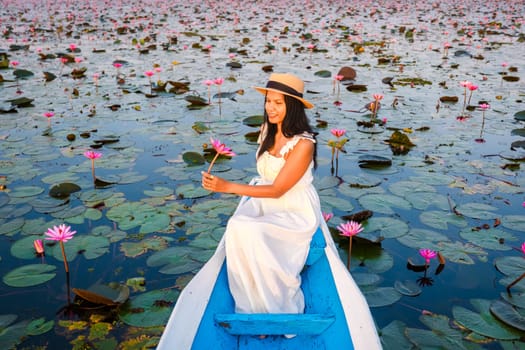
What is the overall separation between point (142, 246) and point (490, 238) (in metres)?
2.84

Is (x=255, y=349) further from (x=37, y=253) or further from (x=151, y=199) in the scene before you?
(x=151, y=199)

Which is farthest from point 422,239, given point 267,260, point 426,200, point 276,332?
point 276,332

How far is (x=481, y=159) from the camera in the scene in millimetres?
5004

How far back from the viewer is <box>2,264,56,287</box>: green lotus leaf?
2.90m

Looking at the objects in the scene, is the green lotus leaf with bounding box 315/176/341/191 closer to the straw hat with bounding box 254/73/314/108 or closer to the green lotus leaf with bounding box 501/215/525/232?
the green lotus leaf with bounding box 501/215/525/232

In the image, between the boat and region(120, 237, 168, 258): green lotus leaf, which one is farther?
region(120, 237, 168, 258): green lotus leaf

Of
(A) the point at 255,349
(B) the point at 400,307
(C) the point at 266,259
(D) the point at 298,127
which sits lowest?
(B) the point at 400,307

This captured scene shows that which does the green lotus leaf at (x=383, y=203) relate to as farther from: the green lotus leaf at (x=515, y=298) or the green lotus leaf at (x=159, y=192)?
the green lotus leaf at (x=159, y=192)

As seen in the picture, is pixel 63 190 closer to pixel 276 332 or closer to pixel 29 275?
pixel 29 275

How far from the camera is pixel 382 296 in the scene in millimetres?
2852

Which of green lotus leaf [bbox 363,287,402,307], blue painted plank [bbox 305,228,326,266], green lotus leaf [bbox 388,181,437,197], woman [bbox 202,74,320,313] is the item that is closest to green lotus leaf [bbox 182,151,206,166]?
woman [bbox 202,74,320,313]

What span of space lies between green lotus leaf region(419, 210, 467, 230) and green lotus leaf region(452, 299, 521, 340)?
971 mm

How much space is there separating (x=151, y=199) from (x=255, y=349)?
2.41 metres

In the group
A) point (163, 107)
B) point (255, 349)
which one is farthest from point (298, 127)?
point (163, 107)
